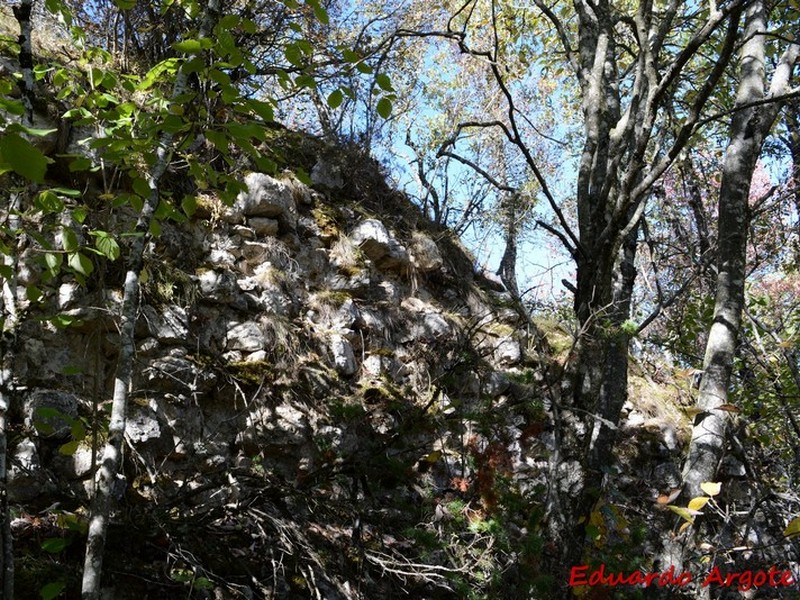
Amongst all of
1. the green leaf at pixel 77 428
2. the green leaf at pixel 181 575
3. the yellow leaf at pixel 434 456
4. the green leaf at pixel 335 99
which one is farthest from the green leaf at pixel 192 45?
the yellow leaf at pixel 434 456

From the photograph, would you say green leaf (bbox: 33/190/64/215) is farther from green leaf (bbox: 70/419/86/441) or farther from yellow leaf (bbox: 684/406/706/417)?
yellow leaf (bbox: 684/406/706/417)

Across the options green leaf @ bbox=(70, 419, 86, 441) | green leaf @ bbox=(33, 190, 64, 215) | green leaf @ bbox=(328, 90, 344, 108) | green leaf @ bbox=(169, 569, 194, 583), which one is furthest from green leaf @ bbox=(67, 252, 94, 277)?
green leaf @ bbox=(169, 569, 194, 583)

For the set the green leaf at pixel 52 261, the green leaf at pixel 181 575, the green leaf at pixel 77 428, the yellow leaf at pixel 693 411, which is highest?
the green leaf at pixel 52 261

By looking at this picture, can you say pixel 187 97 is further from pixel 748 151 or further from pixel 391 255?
pixel 391 255

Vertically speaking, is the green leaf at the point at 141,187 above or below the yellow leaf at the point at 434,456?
above

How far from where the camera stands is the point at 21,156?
108 cm

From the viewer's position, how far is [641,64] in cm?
317

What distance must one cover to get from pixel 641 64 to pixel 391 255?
9.15 feet

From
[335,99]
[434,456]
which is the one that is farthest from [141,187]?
[434,456]

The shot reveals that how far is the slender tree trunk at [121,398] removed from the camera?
2.13 m

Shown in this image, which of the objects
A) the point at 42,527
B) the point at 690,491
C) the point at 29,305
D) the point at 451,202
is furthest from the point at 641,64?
the point at 451,202

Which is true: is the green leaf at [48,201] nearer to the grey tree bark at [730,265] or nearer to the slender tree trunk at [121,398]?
the slender tree trunk at [121,398]

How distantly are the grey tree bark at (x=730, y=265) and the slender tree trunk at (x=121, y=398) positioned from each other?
8.08 feet

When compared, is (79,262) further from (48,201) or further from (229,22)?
(229,22)
